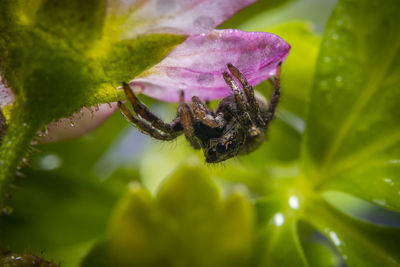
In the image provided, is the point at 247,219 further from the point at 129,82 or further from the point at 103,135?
the point at 103,135

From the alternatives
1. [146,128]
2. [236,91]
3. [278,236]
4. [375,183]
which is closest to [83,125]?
[146,128]

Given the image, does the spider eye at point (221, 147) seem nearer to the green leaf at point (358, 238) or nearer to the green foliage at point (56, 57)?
the green foliage at point (56, 57)

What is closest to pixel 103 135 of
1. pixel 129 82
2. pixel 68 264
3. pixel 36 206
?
pixel 36 206

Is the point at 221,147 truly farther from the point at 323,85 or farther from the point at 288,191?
the point at 288,191

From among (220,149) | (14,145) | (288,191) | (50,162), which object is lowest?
(288,191)

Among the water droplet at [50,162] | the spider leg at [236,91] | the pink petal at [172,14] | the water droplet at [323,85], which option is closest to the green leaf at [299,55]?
the water droplet at [323,85]

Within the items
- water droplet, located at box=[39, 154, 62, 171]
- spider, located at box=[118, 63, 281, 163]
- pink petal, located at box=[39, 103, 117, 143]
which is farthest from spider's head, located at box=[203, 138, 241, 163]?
water droplet, located at box=[39, 154, 62, 171]
